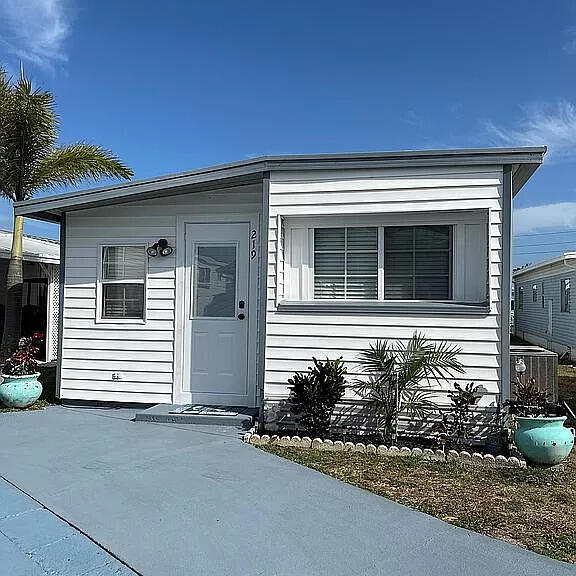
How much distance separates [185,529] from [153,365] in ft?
13.0

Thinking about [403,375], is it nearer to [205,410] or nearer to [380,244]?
[380,244]

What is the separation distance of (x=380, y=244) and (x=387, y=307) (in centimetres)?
75

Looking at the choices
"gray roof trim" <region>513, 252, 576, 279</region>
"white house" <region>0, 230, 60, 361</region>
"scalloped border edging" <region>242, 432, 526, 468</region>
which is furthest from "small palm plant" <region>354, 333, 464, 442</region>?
"gray roof trim" <region>513, 252, 576, 279</region>

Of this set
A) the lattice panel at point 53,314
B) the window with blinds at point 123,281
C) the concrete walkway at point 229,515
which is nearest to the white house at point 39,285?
the lattice panel at point 53,314

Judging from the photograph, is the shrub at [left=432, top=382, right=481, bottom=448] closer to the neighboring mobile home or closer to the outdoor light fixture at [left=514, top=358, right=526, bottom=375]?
the outdoor light fixture at [left=514, top=358, right=526, bottom=375]

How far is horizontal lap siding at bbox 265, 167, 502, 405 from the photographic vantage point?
5809mm

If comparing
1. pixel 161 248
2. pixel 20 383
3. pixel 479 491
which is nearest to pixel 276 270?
pixel 161 248

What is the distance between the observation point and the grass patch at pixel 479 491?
360cm

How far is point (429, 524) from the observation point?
3.67m

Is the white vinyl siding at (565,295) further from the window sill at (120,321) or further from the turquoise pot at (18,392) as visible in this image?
the turquoise pot at (18,392)

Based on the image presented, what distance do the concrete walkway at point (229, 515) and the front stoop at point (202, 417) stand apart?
60 centimetres

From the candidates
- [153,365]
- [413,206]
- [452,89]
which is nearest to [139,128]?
[452,89]

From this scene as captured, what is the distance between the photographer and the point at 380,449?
547cm

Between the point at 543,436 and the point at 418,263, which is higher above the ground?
the point at 418,263
